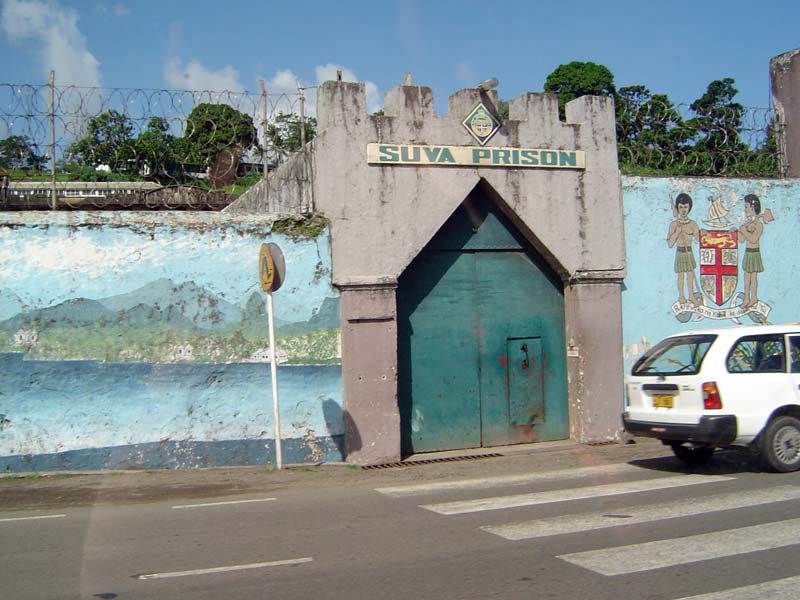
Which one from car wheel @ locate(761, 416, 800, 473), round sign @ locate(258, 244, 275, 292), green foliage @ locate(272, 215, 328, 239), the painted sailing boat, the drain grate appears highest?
the painted sailing boat

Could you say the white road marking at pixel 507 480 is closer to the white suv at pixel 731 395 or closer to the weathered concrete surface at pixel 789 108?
the white suv at pixel 731 395

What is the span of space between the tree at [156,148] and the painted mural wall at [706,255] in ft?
24.4

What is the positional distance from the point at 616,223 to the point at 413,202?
3630mm

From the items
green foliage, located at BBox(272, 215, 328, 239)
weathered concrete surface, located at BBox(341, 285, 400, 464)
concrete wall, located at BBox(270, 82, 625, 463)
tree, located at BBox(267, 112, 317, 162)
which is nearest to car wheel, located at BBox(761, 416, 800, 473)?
concrete wall, located at BBox(270, 82, 625, 463)

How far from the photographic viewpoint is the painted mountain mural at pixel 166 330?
10508 mm

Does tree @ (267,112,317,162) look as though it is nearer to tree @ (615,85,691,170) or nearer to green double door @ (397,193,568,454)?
green double door @ (397,193,568,454)

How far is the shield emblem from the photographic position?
45.6 feet

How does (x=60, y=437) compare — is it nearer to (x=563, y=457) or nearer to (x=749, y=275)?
(x=563, y=457)

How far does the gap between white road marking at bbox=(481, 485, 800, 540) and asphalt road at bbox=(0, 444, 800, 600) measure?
0.7 inches

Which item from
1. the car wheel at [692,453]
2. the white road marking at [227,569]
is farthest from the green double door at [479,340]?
the white road marking at [227,569]

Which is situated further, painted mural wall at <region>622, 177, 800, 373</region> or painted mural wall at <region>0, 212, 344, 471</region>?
painted mural wall at <region>622, 177, 800, 373</region>

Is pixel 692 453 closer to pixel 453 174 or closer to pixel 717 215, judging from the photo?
pixel 453 174

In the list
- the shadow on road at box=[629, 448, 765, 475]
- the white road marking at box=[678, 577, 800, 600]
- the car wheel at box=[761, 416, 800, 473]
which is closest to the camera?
the white road marking at box=[678, 577, 800, 600]

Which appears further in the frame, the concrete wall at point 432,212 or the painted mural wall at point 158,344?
the concrete wall at point 432,212
